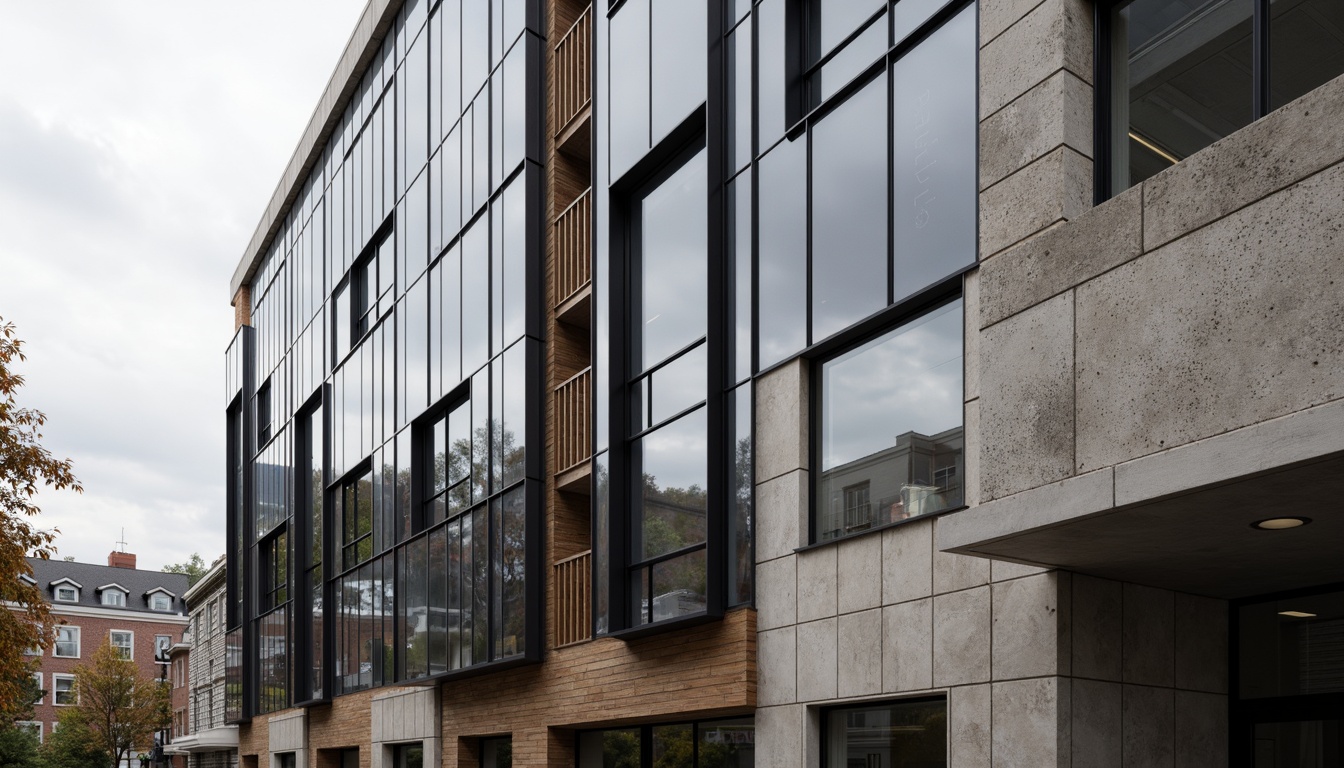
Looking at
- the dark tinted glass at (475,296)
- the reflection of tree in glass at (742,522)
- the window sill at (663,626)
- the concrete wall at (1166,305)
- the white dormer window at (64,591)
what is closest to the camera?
the concrete wall at (1166,305)

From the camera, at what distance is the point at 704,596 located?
45.3 ft

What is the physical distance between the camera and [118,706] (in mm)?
68188

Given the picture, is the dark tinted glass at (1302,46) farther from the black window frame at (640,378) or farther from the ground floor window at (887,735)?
the black window frame at (640,378)

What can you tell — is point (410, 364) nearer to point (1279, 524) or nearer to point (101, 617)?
point (1279, 524)

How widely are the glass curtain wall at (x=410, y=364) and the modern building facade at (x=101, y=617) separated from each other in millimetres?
59329

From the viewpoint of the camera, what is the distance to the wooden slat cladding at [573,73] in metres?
18.2

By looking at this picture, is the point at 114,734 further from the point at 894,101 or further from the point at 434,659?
the point at 894,101

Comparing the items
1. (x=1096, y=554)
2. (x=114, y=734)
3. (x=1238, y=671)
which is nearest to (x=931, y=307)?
(x=1096, y=554)

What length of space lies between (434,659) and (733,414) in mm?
9616

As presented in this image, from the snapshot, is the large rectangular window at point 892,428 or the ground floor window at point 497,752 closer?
the large rectangular window at point 892,428

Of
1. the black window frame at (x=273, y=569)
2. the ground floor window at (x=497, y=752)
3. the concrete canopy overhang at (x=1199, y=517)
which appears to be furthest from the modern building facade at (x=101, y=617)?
the concrete canopy overhang at (x=1199, y=517)

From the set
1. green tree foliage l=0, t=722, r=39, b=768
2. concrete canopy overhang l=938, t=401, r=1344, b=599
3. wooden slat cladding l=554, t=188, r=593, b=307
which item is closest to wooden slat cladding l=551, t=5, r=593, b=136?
wooden slat cladding l=554, t=188, r=593, b=307

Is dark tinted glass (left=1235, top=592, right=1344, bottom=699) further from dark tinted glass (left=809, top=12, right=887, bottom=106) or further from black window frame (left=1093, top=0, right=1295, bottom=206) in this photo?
dark tinted glass (left=809, top=12, right=887, bottom=106)

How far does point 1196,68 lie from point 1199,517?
3280mm
